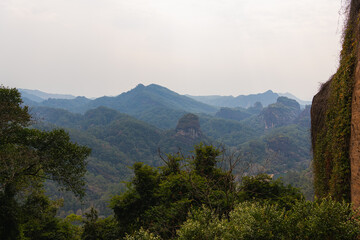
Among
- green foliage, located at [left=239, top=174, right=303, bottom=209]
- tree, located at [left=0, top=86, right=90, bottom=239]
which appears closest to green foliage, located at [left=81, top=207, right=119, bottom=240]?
tree, located at [left=0, top=86, right=90, bottom=239]

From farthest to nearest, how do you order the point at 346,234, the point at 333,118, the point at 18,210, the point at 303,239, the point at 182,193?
the point at 182,193 < the point at 18,210 < the point at 333,118 < the point at 303,239 < the point at 346,234

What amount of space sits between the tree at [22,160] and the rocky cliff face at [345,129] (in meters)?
15.9

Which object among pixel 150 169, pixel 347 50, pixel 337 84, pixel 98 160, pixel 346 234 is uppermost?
pixel 347 50

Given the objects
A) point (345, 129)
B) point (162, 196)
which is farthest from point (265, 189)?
point (345, 129)

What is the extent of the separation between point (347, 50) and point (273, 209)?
8.81 metres

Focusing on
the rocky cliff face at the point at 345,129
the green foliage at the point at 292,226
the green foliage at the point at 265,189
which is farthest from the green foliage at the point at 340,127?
the green foliage at the point at 265,189

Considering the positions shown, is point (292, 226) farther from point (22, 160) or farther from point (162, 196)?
point (22, 160)

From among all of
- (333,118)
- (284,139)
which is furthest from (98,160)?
(333,118)

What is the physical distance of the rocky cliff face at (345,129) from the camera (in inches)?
363

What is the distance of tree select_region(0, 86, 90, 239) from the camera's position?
12.8m

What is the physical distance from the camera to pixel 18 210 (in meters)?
13.2

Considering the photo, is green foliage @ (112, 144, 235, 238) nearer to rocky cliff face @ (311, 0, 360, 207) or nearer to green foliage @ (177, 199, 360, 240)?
rocky cliff face @ (311, 0, 360, 207)

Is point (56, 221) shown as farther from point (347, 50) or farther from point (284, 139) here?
point (284, 139)

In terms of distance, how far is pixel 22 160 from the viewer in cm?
1348
